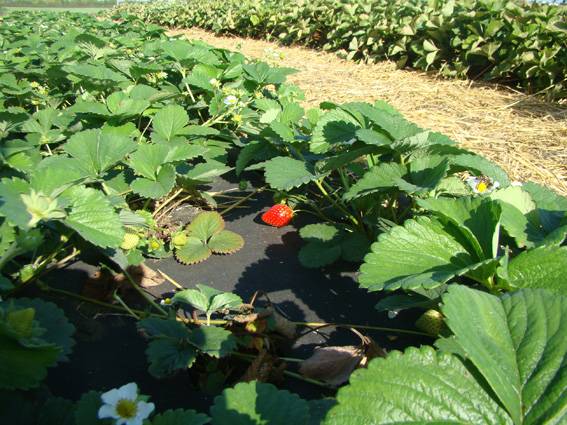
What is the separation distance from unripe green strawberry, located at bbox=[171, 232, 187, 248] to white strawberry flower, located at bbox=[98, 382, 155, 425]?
3.17 ft

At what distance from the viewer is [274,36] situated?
909cm

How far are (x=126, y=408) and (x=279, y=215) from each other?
124 cm

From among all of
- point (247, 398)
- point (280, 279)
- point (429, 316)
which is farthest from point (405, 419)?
point (280, 279)

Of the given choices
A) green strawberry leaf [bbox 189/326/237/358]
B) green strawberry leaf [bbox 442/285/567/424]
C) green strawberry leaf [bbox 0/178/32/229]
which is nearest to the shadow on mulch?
green strawberry leaf [bbox 189/326/237/358]

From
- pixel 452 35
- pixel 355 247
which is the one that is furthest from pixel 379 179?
pixel 452 35

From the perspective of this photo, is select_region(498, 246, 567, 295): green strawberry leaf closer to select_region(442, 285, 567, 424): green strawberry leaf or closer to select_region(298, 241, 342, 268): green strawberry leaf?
select_region(442, 285, 567, 424): green strawberry leaf

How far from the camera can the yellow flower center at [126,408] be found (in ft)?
2.98

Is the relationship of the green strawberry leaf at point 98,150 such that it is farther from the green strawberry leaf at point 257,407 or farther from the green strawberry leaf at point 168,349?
the green strawberry leaf at point 257,407

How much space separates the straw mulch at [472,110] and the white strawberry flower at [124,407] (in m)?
2.31

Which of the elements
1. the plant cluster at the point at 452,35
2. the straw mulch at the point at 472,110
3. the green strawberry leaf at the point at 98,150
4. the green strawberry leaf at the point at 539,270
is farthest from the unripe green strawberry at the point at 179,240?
the plant cluster at the point at 452,35

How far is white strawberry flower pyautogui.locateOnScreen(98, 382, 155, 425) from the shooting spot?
2.94ft

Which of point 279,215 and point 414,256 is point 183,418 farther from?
point 279,215

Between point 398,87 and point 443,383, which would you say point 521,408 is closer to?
point 443,383

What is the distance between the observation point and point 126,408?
917 millimetres
